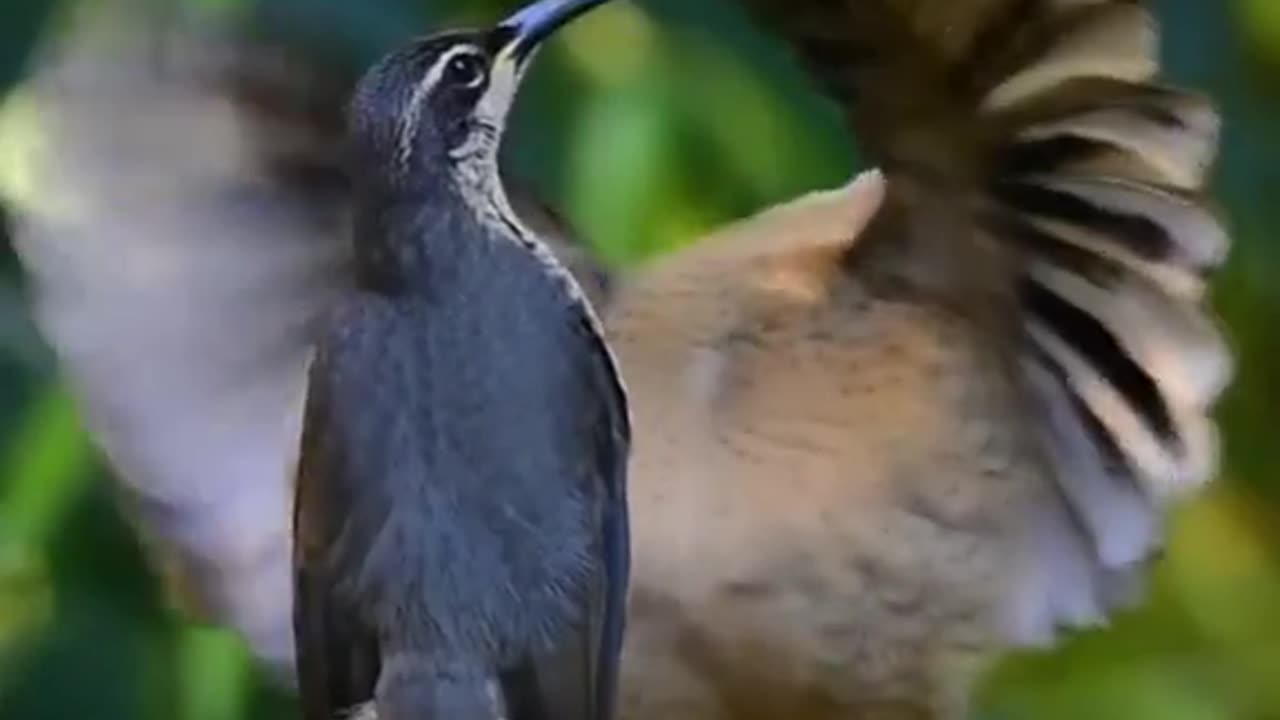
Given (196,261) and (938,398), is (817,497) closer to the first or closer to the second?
(938,398)

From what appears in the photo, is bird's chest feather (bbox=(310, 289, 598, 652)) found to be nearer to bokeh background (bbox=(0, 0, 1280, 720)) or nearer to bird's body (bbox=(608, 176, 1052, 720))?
bird's body (bbox=(608, 176, 1052, 720))

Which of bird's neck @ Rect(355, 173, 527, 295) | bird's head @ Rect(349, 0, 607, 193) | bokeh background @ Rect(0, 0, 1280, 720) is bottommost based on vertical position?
bokeh background @ Rect(0, 0, 1280, 720)

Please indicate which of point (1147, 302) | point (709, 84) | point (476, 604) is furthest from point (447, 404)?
point (709, 84)

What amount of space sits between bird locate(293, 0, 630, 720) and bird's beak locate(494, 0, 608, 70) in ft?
0.04

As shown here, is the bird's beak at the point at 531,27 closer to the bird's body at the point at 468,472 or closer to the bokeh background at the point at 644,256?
the bird's body at the point at 468,472

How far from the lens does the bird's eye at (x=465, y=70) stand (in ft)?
1.81

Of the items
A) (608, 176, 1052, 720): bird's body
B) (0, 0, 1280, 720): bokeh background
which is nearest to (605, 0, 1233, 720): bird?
(608, 176, 1052, 720): bird's body

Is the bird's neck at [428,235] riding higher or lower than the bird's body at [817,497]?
higher

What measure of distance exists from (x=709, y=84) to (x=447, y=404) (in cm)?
53

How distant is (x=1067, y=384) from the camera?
606mm

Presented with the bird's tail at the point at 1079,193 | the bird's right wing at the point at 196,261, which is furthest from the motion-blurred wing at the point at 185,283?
the bird's tail at the point at 1079,193

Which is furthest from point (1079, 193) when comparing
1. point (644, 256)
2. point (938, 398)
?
point (644, 256)

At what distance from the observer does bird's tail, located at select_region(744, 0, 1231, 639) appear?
0.56 m

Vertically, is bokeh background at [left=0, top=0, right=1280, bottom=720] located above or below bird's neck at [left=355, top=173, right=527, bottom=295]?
below
